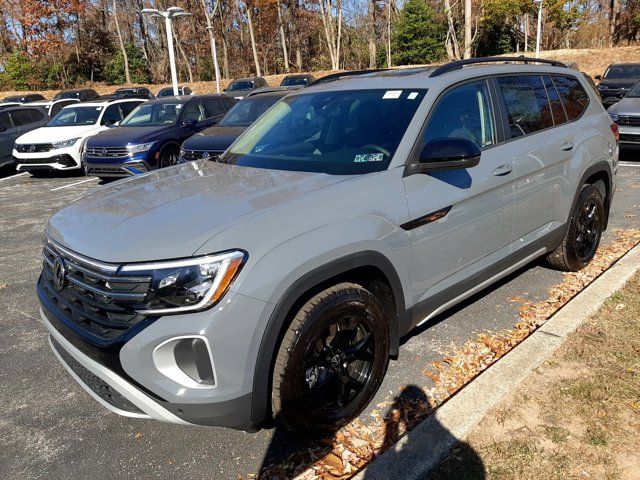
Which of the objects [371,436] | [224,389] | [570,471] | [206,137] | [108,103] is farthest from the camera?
[108,103]

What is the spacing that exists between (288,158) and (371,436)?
177 cm

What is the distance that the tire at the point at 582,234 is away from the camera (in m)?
4.46

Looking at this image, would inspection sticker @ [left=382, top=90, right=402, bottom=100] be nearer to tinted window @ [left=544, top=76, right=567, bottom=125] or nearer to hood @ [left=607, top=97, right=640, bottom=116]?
tinted window @ [left=544, top=76, right=567, bottom=125]

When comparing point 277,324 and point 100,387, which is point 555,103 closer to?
point 277,324

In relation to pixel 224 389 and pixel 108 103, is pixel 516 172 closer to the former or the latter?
pixel 224 389

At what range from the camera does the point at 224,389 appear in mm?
2199

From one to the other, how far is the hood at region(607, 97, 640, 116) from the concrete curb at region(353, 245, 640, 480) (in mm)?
7156

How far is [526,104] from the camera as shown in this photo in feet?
13.0

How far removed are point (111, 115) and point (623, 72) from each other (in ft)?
56.4

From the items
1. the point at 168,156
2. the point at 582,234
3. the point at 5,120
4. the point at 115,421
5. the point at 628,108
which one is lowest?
the point at 115,421

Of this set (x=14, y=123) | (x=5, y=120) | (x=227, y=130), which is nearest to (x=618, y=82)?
(x=227, y=130)

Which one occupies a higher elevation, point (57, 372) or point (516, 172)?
point (516, 172)

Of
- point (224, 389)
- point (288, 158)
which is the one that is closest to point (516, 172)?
point (288, 158)

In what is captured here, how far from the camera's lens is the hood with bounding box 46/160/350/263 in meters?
2.29
